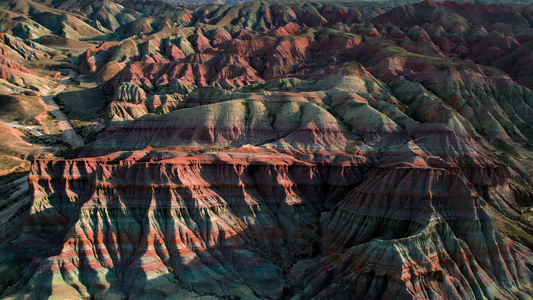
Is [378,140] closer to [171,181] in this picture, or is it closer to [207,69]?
[171,181]

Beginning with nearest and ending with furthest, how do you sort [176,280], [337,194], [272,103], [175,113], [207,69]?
1. [176,280]
2. [337,194]
3. [175,113]
4. [272,103]
5. [207,69]

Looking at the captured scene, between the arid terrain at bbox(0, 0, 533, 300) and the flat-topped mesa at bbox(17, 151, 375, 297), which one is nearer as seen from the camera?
the arid terrain at bbox(0, 0, 533, 300)

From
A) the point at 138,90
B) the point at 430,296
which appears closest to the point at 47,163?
the point at 430,296

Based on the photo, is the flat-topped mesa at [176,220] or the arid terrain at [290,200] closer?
the arid terrain at [290,200]

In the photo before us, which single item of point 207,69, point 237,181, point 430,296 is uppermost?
point 430,296

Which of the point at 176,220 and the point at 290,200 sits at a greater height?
the point at 176,220

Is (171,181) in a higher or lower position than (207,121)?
higher

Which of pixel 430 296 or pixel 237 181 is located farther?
pixel 237 181

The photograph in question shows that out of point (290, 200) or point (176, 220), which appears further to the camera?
point (290, 200)
